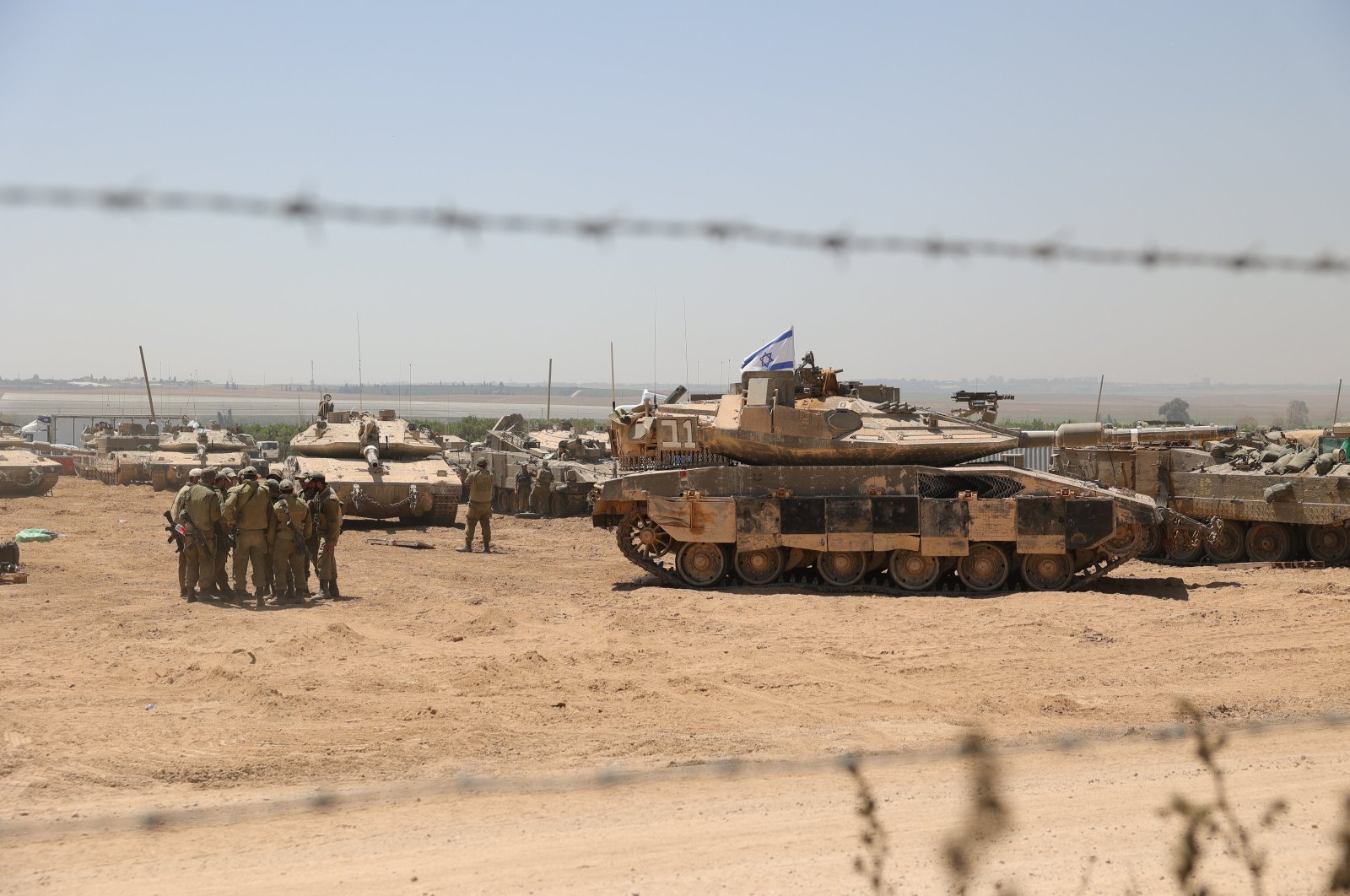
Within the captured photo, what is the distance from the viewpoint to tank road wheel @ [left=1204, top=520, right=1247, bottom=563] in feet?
55.7

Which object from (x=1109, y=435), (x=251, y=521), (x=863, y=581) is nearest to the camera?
(x=251, y=521)

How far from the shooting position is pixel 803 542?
13984mm

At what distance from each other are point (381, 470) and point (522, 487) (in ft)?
15.9

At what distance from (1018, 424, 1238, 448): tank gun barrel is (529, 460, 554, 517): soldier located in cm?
973

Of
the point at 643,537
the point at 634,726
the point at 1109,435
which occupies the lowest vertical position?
the point at 634,726

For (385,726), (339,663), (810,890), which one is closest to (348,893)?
(810,890)

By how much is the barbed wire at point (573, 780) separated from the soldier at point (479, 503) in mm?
11037

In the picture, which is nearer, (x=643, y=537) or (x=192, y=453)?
(x=643, y=537)

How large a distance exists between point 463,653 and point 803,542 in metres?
4.81

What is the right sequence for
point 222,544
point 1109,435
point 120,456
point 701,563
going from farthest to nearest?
1. point 120,456
2. point 1109,435
3. point 701,563
4. point 222,544

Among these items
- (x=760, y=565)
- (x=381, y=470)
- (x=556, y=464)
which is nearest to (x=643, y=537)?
(x=760, y=565)

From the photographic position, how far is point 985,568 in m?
13.9

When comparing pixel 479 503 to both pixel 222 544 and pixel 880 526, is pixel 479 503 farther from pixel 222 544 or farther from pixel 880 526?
pixel 880 526

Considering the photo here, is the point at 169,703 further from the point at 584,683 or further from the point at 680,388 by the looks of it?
the point at 680,388
